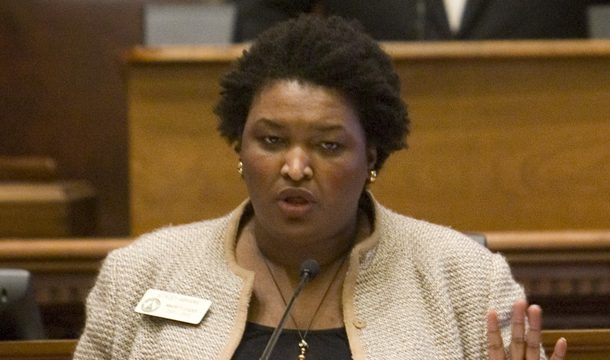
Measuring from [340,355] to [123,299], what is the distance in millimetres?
436

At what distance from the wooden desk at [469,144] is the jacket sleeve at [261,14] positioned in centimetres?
42

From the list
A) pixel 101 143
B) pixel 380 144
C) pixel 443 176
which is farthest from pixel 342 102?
pixel 101 143

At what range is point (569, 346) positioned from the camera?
160 cm

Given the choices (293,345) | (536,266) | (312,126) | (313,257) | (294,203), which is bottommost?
(536,266)

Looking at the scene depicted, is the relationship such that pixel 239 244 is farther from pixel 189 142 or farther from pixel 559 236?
pixel 559 236

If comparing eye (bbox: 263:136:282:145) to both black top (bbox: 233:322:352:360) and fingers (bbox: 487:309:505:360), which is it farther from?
fingers (bbox: 487:309:505:360)

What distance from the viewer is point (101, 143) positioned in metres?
3.21

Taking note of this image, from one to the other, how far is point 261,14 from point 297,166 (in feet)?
3.98

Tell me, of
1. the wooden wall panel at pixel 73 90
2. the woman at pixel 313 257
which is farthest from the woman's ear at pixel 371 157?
the wooden wall panel at pixel 73 90

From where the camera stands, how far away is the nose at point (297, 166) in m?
1.41

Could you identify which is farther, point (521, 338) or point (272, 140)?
point (272, 140)

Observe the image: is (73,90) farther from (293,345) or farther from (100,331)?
(293,345)

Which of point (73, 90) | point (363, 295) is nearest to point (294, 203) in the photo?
point (363, 295)

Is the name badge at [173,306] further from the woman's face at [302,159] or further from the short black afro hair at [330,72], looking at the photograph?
the short black afro hair at [330,72]
